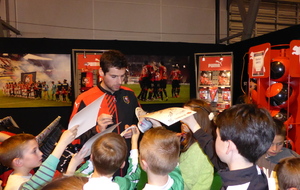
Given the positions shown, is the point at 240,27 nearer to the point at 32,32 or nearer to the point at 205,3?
the point at 205,3

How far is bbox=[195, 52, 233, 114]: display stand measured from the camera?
641 cm

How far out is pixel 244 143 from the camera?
3.95 feet

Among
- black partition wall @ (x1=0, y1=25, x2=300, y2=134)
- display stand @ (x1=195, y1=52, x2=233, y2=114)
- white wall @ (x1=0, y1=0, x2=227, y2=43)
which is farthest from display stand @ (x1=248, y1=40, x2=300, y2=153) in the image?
white wall @ (x1=0, y1=0, x2=227, y2=43)

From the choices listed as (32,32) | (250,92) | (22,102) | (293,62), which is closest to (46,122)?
(22,102)

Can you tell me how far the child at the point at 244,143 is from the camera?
1188mm

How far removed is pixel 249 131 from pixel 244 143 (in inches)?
2.4

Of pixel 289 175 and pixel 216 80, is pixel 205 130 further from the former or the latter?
pixel 216 80

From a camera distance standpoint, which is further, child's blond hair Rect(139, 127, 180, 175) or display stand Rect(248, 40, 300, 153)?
display stand Rect(248, 40, 300, 153)

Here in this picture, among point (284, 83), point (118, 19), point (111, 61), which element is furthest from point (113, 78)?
point (118, 19)

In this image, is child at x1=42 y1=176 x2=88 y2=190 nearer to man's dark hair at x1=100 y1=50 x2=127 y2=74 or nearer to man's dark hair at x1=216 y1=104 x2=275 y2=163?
man's dark hair at x1=216 y1=104 x2=275 y2=163

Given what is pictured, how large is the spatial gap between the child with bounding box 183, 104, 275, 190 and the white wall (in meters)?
6.81

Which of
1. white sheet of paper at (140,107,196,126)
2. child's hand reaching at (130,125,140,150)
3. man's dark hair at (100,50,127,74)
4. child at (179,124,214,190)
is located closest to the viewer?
white sheet of paper at (140,107,196,126)

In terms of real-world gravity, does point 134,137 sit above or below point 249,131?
below

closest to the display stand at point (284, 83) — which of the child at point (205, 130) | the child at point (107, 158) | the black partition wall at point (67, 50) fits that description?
the black partition wall at point (67, 50)
